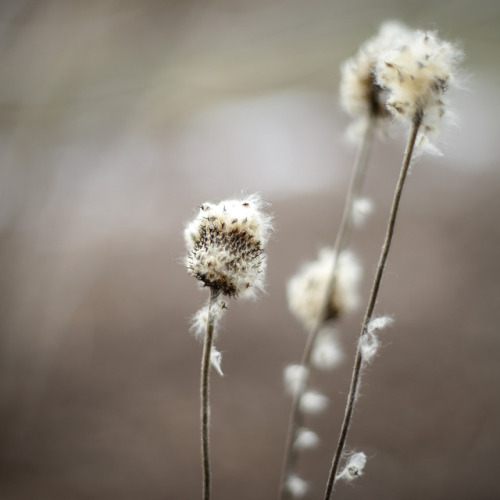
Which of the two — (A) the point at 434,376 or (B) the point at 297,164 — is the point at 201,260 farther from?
(B) the point at 297,164

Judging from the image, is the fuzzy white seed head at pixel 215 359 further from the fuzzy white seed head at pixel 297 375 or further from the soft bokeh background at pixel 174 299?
the soft bokeh background at pixel 174 299

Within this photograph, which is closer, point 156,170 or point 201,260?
point 201,260

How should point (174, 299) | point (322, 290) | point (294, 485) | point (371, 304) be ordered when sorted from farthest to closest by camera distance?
point (174, 299) < point (322, 290) < point (294, 485) < point (371, 304)

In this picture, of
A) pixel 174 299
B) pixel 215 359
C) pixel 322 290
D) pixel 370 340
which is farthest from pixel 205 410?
pixel 174 299

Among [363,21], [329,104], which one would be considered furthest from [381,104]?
[363,21]

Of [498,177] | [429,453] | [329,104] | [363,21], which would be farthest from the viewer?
[363,21]

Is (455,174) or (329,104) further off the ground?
(329,104)

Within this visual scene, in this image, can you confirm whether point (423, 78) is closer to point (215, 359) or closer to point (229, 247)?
point (229, 247)

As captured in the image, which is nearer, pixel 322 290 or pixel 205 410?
pixel 205 410
